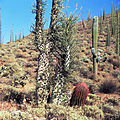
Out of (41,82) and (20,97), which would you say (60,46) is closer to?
(41,82)

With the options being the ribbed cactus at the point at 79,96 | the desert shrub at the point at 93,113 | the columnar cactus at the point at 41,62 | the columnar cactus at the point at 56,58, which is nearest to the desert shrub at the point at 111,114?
the desert shrub at the point at 93,113

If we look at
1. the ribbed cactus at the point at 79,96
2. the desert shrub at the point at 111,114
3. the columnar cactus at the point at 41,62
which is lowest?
the desert shrub at the point at 111,114

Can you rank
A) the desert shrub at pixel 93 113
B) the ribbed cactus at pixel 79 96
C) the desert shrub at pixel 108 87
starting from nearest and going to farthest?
1. the desert shrub at pixel 93 113
2. the ribbed cactus at pixel 79 96
3. the desert shrub at pixel 108 87

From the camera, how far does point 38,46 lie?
20.4 ft

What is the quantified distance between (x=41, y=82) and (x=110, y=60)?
17.4 meters

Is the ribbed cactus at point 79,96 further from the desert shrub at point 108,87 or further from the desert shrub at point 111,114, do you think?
the desert shrub at point 108,87

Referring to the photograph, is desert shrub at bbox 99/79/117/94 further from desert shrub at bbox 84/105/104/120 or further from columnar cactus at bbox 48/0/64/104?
columnar cactus at bbox 48/0/64/104

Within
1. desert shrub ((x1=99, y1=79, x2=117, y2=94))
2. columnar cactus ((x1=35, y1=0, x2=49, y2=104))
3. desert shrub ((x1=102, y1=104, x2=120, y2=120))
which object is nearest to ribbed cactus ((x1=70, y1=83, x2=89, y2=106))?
desert shrub ((x1=102, y1=104, x2=120, y2=120))

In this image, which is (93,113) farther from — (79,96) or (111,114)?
(79,96)

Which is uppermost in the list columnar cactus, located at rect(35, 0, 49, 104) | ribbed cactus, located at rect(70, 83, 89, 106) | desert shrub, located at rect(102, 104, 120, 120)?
columnar cactus, located at rect(35, 0, 49, 104)

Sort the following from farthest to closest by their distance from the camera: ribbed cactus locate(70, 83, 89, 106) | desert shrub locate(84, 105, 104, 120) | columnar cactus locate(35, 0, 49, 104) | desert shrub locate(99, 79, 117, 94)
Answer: desert shrub locate(99, 79, 117, 94) < ribbed cactus locate(70, 83, 89, 106) < columnar cactus locate(35, 0, 49, 104) < desert shrub locate(84, 105, 104, 120)

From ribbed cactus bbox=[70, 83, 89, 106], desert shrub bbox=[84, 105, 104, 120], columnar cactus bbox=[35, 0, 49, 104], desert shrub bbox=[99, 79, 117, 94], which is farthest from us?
desert shrub bbox=[99, 79, 117, 94]

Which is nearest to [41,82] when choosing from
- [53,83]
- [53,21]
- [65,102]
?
[53,83]

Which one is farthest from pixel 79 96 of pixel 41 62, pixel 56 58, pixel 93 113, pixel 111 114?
pixel 41 62
